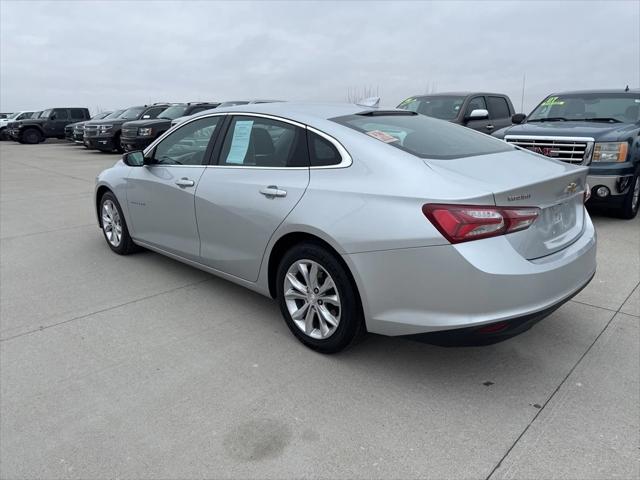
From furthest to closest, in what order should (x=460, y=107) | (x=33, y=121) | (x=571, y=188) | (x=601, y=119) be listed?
(x=33, y=121), (x=460, y=107), (x=601, y=119), (x=571, y=188)

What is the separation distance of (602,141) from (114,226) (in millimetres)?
5895

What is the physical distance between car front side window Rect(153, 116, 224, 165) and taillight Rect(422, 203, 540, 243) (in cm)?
219

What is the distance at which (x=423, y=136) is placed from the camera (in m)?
3.41

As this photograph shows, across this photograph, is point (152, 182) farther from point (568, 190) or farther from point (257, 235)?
point (568, 190)

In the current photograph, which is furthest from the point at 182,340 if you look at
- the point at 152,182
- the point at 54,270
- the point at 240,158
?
the point at 54,270

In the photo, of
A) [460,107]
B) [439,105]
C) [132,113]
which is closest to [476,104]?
[460,107]

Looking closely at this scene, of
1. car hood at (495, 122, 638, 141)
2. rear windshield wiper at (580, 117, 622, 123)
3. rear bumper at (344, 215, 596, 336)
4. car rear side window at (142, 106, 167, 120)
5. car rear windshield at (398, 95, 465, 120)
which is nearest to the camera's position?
rear bumper at (344, 215, 596, 336)

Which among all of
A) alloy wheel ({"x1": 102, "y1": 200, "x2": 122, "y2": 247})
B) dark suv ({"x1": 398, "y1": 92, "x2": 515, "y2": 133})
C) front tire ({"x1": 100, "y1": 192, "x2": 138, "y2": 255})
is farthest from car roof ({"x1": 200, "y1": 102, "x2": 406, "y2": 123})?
dark suv ({"x1": 398, "y1": 92, "x2": 515, "y2": 133})

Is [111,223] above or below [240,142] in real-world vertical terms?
below

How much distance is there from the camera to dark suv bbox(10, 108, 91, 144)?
26.6 m

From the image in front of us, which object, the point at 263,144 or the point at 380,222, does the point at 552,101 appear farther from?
the point at 380,222

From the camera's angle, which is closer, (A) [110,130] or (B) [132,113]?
(A) [110,130]

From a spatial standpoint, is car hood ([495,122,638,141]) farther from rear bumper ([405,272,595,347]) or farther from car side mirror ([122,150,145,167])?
car side mirror ([122,150,145,167])

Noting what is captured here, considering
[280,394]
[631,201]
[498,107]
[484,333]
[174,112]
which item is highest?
[174,112]
